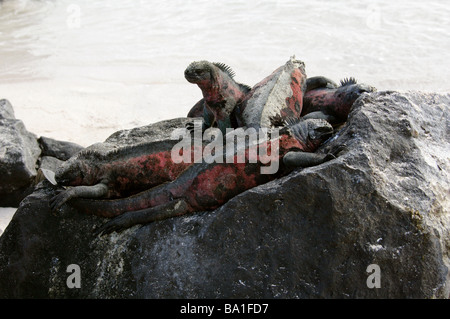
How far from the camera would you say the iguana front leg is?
163 inches

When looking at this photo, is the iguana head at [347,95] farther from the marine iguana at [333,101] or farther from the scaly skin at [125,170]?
the scaly skin at [125,170]

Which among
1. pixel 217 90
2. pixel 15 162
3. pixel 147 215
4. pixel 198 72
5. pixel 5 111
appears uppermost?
pixel 198 72

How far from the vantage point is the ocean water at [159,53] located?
33.1 feet

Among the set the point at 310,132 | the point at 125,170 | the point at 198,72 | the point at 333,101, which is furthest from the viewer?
the point at 333,101

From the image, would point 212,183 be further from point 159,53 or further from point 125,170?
point 159,53

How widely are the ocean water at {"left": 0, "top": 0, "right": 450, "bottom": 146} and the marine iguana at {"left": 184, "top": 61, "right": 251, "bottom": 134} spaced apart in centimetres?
428

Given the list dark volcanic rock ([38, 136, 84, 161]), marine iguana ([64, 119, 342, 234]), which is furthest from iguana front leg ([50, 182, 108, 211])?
dark volcanic rock ([38, 136, 84, 161])

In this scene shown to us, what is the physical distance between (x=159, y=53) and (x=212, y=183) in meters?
9.35

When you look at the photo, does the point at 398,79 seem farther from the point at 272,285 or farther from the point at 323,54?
the point at 272,285

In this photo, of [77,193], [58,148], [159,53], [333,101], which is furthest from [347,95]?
[159,53]

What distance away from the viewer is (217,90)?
4.92 metres

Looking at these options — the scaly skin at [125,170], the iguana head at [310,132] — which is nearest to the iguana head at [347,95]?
the iguana head at [310,132]

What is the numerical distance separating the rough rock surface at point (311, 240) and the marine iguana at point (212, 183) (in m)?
0.10

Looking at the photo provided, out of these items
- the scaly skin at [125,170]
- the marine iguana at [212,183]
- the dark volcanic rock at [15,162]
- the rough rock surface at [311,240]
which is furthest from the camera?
the dark volcanic rock at [15,162]
